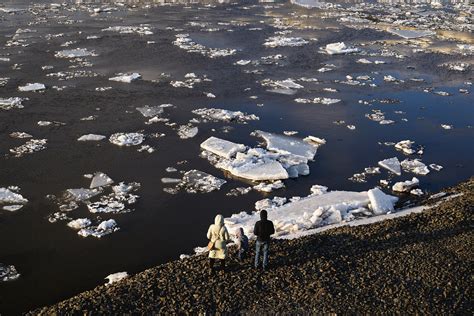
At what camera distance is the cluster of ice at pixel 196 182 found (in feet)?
41.1

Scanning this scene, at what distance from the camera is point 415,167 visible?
1409 cm

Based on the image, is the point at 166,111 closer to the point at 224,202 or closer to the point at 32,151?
the point at 32,151

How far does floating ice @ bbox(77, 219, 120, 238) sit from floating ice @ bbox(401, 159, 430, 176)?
834 centimetres

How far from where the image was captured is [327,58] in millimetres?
25391

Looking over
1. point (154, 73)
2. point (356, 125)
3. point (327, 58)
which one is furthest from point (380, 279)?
point (327, 58)

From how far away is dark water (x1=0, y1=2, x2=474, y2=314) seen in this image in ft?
33.1

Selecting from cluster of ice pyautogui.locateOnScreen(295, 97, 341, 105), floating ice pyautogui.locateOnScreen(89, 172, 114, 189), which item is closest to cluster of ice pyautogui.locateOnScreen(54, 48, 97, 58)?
cluster of ice pyautogui.locateOnScreen(295, 97, 341, 105)

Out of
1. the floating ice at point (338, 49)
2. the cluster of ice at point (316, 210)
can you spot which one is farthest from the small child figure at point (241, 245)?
the floating ice at point (338, 49)

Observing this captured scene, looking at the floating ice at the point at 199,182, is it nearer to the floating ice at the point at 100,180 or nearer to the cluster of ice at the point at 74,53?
the floating ice at the point at 100,180

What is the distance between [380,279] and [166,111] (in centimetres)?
1137

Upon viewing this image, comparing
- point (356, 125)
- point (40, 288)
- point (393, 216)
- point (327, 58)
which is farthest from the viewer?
point (327, 58)

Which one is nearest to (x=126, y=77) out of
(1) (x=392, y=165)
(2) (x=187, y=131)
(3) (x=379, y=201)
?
(2) (x=187, y=131)

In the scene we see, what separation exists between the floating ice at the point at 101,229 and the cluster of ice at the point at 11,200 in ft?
6.71

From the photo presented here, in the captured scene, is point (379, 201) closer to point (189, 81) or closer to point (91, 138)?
point (91, 138)
